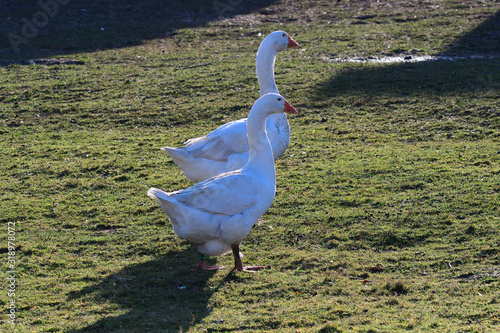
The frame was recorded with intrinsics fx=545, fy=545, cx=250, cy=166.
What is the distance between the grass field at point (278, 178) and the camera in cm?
500

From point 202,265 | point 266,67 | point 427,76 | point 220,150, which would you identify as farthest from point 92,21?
point 202,265

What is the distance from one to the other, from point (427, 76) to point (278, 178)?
5.22 m

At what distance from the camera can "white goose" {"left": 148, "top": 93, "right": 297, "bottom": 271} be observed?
539cm

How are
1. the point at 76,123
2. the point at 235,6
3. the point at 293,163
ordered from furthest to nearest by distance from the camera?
the point at 235,6, the point at 76,123, the point at 293,163

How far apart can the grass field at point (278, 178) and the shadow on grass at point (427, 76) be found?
0.06 meters

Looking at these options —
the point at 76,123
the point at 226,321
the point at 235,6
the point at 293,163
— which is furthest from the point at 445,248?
the point at 235,6

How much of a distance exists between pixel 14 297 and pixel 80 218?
6.44ft

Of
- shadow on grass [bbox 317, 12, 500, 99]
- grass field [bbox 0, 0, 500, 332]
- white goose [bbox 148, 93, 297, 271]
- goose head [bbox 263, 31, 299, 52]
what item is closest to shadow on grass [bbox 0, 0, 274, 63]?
grass field [bbox 0, 0, 500, 332]

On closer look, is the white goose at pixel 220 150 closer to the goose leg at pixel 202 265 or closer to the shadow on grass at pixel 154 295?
the shadow on grass at pixel 154 295

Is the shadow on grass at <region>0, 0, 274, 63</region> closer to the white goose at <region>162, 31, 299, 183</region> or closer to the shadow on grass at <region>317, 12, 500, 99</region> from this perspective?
the shadow on grass at <region>317, 12, 500, 99</region>

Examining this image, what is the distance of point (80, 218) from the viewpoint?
702 cm

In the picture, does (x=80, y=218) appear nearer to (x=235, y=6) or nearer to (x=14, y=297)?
(x=14, y=297)

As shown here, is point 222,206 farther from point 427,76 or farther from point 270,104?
point 427,76

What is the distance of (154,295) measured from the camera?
523 centimetres
